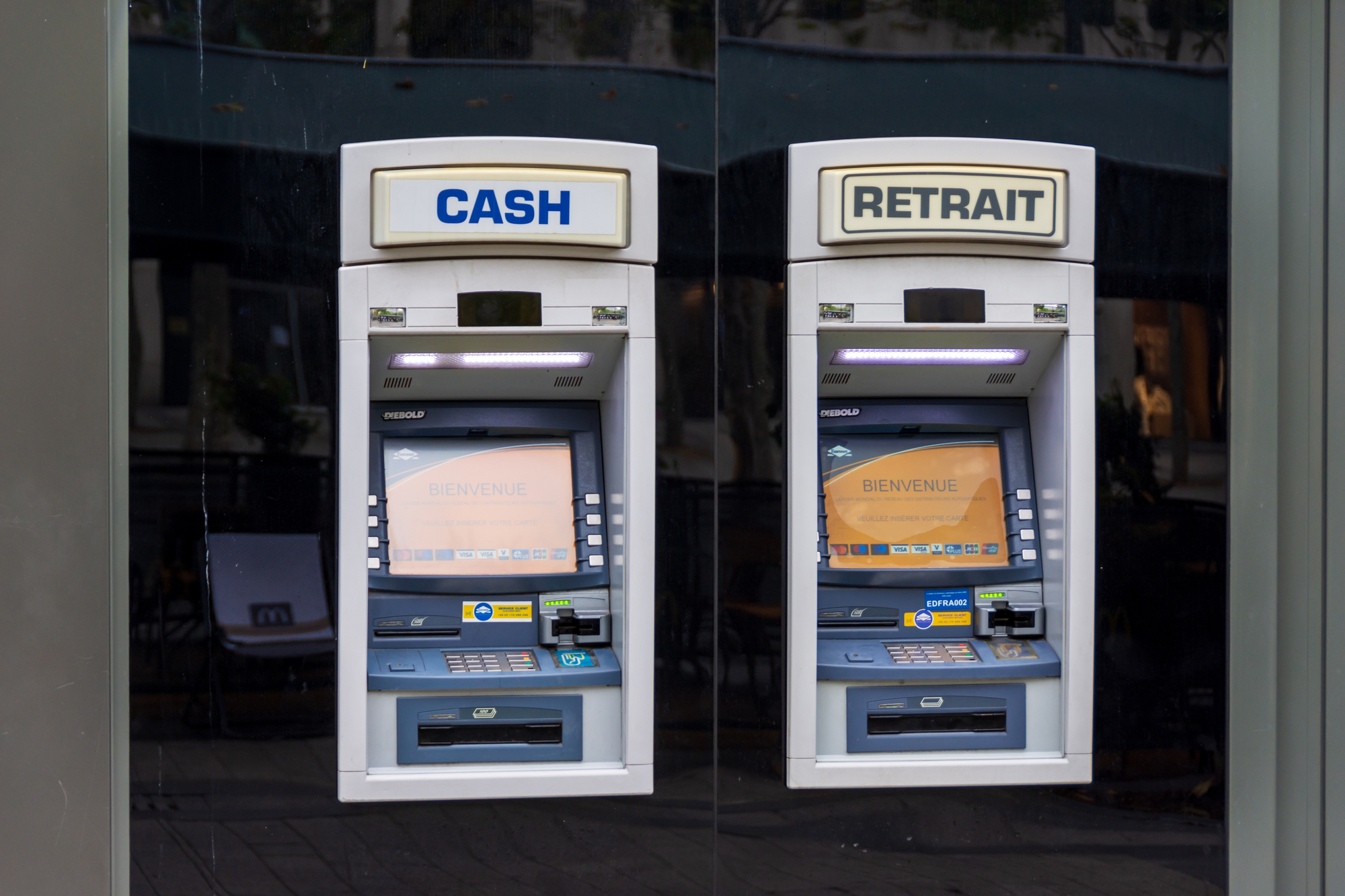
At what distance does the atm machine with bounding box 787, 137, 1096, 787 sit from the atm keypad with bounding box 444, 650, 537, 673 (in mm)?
789

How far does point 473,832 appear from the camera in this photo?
9.82 ft

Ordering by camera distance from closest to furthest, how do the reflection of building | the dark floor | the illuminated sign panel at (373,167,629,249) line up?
1. the illuminated sign panel at (373,167,629,249)
2. the dark floor
3. the reflection of building

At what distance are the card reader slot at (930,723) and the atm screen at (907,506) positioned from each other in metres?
0.45

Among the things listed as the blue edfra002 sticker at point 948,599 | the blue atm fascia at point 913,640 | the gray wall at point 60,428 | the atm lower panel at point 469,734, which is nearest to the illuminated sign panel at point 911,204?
the blue atm fascia at point 913,640

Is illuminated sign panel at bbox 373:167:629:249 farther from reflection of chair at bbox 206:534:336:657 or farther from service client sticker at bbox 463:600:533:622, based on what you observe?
service client sticker at bbox 463:600:533:622

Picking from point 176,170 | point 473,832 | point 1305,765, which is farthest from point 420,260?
point 1305,765

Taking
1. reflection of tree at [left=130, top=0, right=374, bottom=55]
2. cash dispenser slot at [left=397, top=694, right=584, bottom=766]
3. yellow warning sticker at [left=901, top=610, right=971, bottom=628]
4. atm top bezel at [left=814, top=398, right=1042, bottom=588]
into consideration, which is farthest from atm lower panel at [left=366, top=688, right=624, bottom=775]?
reflection of tree at [left=130, top=0, right=374, bottom=55]

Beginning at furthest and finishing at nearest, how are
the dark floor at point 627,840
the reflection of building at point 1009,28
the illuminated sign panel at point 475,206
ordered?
the reflection of building at point 1009,28
the dark floor at point 627,840
the illuminated sign panel at point 475,206

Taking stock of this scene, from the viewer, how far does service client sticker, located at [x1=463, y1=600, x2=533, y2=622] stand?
Answer: 9.78 ft

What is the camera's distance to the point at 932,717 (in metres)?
3.05

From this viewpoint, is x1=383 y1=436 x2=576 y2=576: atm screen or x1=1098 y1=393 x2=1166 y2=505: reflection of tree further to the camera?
x1=1098 y1=393 x2=1166 y2=505: reflection of tree

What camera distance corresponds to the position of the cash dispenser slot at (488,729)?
9.62ft

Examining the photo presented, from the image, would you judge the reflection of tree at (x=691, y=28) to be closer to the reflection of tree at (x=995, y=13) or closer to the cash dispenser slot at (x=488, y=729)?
the reflection of tree at (x=995, y=13)

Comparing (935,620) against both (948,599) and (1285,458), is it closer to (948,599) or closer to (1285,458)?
(948,599)
